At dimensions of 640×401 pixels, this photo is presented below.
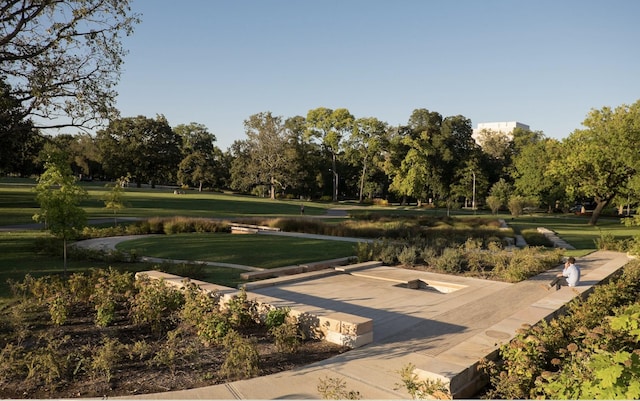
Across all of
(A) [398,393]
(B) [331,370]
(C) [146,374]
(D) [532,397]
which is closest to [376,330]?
(B) [331,370]

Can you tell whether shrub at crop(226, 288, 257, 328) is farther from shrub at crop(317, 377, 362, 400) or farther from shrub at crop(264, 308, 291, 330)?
shrub at crop(317, 377, 362, 400)

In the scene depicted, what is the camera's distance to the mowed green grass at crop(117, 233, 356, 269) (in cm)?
1305

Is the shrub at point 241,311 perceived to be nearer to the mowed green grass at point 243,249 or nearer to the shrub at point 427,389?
the shrub at point 427,389

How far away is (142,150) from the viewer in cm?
6247

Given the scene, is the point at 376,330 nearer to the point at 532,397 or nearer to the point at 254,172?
the point at 532,397

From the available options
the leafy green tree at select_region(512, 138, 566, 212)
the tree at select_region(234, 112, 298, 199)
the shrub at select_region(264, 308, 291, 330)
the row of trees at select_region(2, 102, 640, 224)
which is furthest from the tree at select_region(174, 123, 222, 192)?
the shrub at select_region(264, 308, 291, 330)

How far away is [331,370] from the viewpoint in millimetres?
5145

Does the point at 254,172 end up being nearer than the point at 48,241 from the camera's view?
No

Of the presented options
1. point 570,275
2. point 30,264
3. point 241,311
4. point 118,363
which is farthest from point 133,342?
point 570,275

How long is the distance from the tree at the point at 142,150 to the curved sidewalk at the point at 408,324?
182 feet

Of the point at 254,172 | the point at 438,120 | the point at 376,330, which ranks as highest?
the point at 438,120

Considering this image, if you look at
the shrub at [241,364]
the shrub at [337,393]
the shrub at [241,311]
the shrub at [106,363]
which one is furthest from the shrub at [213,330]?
the shrub at [337,393]

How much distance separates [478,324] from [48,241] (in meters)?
14.7

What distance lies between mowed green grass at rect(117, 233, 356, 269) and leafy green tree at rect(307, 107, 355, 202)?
46.4 meters
